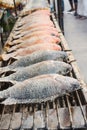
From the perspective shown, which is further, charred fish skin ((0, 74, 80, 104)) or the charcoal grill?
charred fish skin ((0, 74, 80, 104))

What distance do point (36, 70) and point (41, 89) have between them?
31cm

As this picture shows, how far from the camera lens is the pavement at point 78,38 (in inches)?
207

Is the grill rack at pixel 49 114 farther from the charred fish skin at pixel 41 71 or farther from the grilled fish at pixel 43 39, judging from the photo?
the grilled fish at pixel 43 39

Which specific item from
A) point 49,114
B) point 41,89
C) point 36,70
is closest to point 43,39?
point 36,70

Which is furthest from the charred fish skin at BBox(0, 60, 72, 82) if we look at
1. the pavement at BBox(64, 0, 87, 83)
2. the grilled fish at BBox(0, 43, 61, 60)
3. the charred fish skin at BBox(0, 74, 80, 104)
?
the pavement at BBox(64, 0, 87, 83)

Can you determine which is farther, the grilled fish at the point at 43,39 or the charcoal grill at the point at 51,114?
the grilled fish at the point at 43,39

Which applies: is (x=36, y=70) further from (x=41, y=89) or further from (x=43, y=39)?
(x=43, y=39)

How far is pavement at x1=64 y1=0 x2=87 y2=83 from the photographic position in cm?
527

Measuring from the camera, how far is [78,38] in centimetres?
710

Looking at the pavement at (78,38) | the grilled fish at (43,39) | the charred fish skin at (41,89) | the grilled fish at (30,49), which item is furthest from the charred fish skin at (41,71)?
the pavement at (78,38)

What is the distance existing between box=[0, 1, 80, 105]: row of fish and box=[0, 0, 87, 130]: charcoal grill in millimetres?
52

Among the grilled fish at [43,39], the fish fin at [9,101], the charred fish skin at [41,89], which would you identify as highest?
the charred fish skin at [41,89]

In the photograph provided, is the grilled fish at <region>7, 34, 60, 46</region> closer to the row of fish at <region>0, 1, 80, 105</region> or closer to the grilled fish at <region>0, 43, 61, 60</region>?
the row of fish at <region>0, 1, 80, 105</region>

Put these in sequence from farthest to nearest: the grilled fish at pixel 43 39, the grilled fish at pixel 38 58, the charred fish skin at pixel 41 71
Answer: the grilled fish at pixel 43 39 < the grilled fish at pixel 38 58 < the charred fish skin at pixel 41 71
